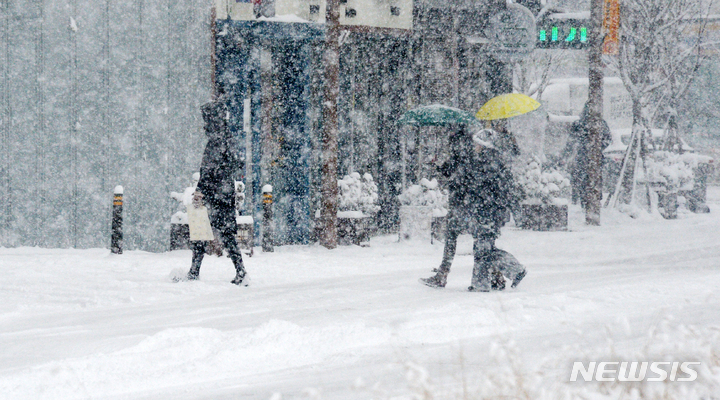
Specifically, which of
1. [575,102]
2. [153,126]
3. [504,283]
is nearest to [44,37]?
[153,126]

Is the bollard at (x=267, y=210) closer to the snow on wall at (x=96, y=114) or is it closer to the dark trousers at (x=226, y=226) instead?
the snow on wall at (x=96, y=114)

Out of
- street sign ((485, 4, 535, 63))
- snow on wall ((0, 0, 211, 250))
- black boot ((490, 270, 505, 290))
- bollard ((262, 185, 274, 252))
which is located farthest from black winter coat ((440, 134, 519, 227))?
street sign ((485, 4, 535, 63))

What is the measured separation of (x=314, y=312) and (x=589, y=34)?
1161 centimetres

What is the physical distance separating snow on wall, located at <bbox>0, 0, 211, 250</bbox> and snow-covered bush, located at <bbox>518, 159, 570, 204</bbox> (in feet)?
22.4

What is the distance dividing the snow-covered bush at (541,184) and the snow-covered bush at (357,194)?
3468mm

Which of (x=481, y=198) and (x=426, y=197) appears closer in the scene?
(x=481, y=198)

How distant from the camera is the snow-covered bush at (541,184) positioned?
15805 millimetres

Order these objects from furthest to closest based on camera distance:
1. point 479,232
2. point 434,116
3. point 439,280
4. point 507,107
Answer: point 507,107 < point 434,116 < point 439,280 < point 479,232

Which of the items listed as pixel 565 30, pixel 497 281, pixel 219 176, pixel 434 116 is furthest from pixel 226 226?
pixel 565 30

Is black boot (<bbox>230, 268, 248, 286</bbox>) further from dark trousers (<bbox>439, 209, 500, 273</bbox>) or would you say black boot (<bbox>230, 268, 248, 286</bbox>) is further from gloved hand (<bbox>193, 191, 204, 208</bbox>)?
dark trousers (<bbox>439, 209, 500, 273</bbox>)

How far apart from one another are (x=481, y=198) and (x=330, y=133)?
527cm

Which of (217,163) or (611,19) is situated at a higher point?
(611,19)

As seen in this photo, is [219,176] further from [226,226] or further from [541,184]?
[541,184]

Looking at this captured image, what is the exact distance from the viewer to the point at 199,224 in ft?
29.4
